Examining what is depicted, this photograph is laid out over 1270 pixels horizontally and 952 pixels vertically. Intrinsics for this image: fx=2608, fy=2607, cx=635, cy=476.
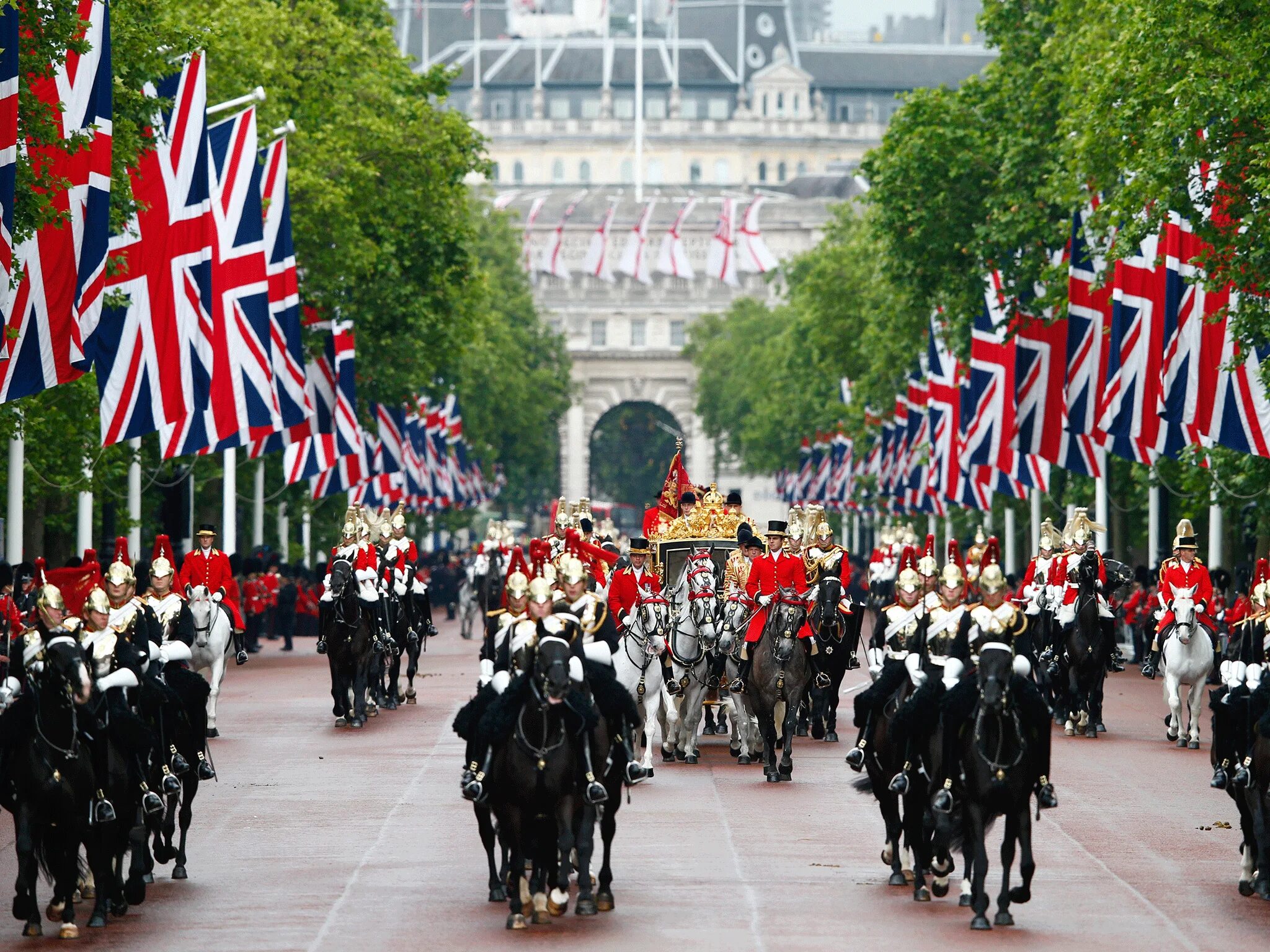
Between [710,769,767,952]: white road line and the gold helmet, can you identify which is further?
the gold helmet

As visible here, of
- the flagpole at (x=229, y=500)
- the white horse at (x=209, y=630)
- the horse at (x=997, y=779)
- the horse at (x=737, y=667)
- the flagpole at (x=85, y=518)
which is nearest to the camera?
the horse at (x=997, y=779)

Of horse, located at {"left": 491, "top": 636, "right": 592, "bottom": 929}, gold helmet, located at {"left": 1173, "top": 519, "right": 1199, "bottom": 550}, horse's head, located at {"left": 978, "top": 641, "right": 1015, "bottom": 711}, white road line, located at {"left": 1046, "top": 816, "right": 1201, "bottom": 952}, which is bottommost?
white road line, located at {"left": 1046, "top": 816, "right": 1201, "bottom": 952}

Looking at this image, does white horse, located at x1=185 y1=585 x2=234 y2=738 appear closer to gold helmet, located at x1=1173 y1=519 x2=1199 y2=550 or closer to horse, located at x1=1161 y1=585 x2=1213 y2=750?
horse, located at x1=1161 y1=585 x2=1213 y2=750

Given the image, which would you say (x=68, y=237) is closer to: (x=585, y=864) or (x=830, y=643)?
(x=830, y=643)

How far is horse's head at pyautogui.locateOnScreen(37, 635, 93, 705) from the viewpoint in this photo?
1425 cm

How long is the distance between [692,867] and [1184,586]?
10061 millimetres

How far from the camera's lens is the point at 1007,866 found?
14.7 metres

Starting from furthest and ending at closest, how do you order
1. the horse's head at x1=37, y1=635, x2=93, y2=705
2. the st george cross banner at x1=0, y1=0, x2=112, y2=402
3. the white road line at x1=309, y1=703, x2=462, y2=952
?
the st george cross banner at x1=0, y1=0, x2=112, y2=402
the white road line at x1=309, y1=703, x2=462, y2=952
the horse's head at x1=37, y1=635, x2=93, y2=705

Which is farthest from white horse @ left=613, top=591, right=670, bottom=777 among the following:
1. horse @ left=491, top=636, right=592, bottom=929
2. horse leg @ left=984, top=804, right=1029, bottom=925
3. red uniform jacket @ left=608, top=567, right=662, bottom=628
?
horse leg @ left=984, top=804, right=1029, bottom=925

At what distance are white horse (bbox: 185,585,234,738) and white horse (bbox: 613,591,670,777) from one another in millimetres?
5237

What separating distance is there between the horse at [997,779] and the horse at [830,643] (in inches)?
326

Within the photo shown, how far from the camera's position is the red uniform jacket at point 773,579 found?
22562mm

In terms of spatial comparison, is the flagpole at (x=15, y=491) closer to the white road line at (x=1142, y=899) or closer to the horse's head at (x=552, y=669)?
the white road line at (x=1142, y=899)

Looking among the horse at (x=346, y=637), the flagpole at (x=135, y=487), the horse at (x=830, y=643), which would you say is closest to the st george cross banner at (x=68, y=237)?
the horse at (x=346, y=637)
